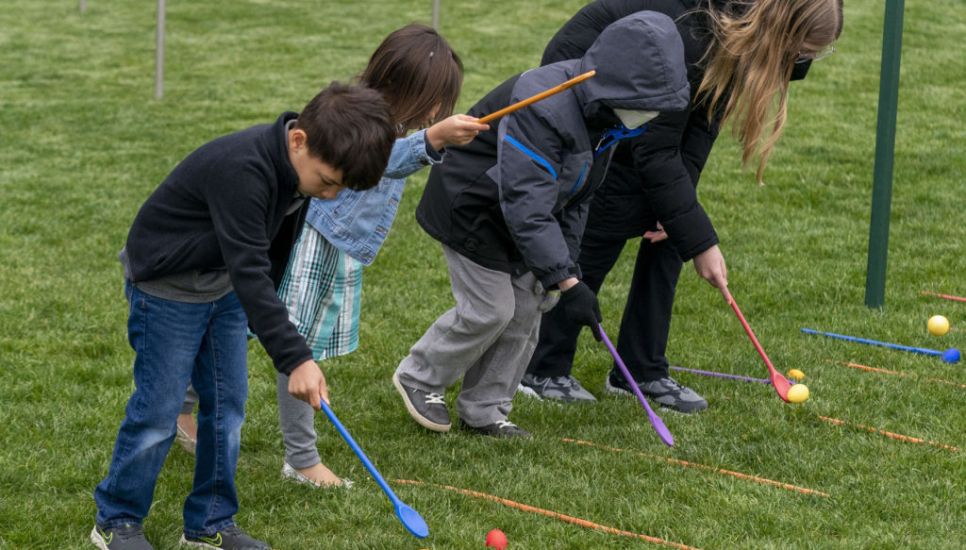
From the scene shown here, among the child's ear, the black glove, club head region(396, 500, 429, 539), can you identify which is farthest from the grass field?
the child's ear

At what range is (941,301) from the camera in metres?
6.22

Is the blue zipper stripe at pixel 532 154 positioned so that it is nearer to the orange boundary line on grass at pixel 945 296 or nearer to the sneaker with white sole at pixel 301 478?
the sneaker with white sole at pixel 301 478

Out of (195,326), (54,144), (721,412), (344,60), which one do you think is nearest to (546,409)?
(721,412)

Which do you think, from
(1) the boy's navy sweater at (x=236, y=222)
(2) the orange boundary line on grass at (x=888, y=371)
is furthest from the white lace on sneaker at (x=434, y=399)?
(2) the orange boundary line on grass at (x=888, y=371)

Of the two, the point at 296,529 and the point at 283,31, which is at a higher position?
the point at 296,529

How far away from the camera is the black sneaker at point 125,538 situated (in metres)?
3.50

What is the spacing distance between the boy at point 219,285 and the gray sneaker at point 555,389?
1655 mm

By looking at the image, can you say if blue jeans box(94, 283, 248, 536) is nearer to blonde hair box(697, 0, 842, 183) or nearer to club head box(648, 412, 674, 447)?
club head box(648, 412, 674, 447)

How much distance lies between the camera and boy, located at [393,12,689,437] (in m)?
3.94

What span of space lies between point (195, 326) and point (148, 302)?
134 millimetres

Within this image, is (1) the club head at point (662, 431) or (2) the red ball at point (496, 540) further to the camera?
(1) the club head at point (662, 431)

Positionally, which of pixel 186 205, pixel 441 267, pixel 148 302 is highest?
pixel 186 205

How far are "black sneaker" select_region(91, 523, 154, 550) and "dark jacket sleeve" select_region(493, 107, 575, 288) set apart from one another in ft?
4.66

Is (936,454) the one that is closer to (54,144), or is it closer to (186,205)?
(186,205)
